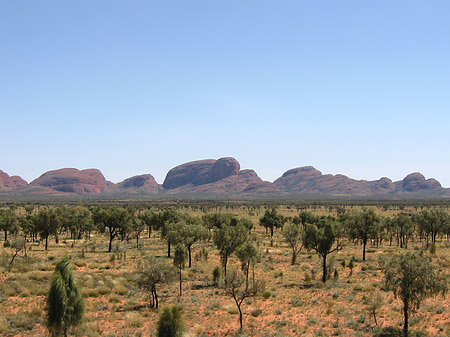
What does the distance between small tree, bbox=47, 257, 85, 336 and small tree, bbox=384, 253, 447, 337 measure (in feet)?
61.0

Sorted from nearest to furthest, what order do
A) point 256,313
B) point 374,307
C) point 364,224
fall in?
point 374,307 < point 256,313 < point 364,224

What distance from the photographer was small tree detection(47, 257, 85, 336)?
58.9 ft

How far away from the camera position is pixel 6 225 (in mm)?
63812

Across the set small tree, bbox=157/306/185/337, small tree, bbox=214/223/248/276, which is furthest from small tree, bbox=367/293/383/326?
small tree, bbox=214/223/248/276

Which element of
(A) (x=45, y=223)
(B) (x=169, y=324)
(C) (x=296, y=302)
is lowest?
(C) (x=296, y=302)

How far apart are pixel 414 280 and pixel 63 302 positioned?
66.3 feet

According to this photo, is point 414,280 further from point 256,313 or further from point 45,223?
point 45,223

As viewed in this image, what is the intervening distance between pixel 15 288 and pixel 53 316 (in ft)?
47.7

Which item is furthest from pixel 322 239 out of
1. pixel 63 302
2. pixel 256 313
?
pixel 63 302

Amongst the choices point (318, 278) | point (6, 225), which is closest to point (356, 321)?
point (318, 278)

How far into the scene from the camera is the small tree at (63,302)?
17.9m

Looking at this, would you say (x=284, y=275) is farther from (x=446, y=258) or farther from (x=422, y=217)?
(x=422, y=217)

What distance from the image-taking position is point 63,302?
703 inches

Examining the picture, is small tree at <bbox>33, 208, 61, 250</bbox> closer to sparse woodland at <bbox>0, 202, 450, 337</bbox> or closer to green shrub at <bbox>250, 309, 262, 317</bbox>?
sparse woodland at <bbox>0, 202, 450, 337</bbox>
